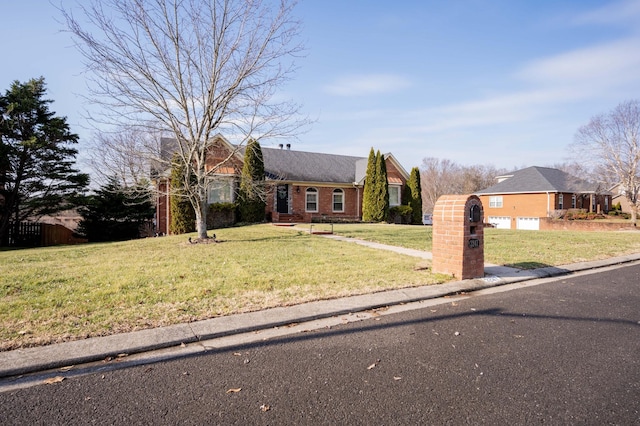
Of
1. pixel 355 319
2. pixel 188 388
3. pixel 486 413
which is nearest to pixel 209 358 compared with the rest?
pixel 188 388

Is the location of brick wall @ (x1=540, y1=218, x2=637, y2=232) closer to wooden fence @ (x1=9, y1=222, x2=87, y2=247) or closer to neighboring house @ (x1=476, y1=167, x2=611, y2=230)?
neighboring house @ (x1=476, y1=167, x2=611, y2=230)

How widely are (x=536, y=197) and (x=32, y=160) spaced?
38.5 m

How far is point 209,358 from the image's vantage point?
3.23 meters

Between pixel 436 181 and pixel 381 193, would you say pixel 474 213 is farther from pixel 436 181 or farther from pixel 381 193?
pixel 436 181

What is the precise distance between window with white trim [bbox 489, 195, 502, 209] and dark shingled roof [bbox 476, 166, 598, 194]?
1.74 ft

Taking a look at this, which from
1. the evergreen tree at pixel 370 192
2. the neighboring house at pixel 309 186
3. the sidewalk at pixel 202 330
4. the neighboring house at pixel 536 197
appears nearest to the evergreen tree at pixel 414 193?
the neighboring house at pixel 309 186

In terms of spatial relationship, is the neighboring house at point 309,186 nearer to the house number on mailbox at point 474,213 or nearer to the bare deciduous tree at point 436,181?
the house number on mailbox at point 474,213

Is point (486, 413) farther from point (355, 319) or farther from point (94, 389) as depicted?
point (94, 389)

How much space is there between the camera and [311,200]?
2412 cm

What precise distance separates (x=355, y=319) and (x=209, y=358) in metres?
1.84

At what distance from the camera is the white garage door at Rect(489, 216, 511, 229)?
116ft

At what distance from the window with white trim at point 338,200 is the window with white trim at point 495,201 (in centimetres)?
A: 2057

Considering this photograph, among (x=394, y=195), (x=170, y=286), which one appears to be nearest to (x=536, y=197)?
(x=394, y=195)

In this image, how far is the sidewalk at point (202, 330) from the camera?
310 cm
